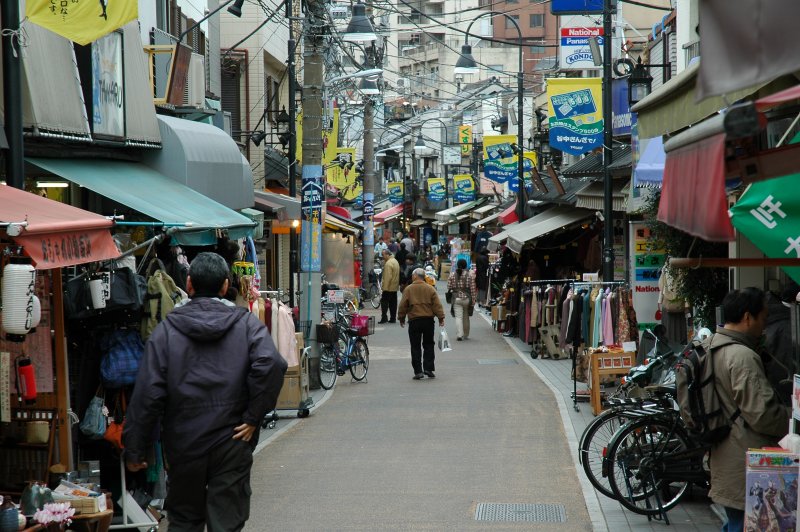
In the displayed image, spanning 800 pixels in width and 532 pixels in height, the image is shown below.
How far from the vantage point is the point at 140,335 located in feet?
29.3

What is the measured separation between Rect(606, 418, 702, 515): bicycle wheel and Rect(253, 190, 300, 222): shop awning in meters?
12.8

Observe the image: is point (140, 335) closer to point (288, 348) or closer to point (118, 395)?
point (118, 395)

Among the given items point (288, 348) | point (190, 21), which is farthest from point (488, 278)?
point (288, 348)

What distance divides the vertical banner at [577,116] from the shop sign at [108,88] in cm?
998

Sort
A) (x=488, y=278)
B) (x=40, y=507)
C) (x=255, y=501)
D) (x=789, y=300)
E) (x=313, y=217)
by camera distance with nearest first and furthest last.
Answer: (x=40, y=507)
(x=789, y=300)
(x=255, y=501)
(x=313, y=217)
(x=488, y=278)

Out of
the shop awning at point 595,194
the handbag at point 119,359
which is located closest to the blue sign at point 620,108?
the shop awning at point 595,194

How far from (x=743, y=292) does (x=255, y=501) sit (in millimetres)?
4719

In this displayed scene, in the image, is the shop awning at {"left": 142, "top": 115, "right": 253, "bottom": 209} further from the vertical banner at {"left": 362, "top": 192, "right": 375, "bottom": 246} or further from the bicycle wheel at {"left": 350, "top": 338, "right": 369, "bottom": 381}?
the vertical banner at {"left": 362, "top": 192, "right": 375, "bottom": 246}

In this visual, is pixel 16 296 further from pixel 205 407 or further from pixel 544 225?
pixel 544 225

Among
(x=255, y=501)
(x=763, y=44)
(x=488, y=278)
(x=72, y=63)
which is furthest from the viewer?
(x=488, y=278)

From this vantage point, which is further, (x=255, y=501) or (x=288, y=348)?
(x=288, y=348)

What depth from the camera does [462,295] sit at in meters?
26.2

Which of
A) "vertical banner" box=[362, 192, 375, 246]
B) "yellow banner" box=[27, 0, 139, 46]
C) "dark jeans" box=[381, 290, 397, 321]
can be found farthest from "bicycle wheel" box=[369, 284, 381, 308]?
"yellow banner" box=[27, 0, 139, 46]

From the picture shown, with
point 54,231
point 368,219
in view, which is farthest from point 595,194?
point 368,219
